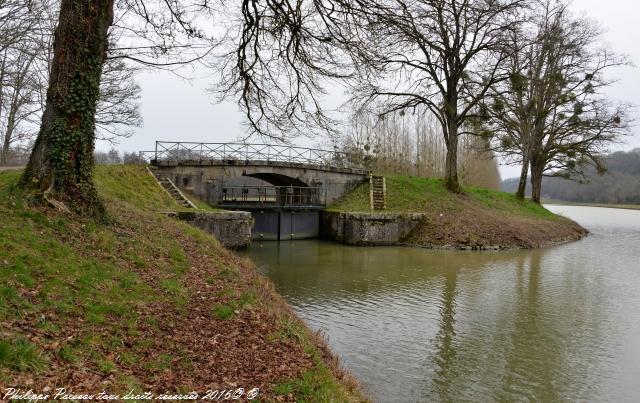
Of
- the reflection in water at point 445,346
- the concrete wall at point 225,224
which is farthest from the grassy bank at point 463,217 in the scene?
the reflection in water at point 445,346

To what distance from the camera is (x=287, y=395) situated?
470 cm

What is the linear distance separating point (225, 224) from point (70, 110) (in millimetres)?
10033

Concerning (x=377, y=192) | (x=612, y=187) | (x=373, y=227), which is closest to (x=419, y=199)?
(x=377, y=192)

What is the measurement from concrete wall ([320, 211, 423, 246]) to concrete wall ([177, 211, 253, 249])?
5.24 meters

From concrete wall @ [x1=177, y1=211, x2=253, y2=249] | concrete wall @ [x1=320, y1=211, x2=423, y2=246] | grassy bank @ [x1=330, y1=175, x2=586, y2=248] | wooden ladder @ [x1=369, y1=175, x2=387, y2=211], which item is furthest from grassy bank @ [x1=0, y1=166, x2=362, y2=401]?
wooden ladder @ [x1=369, y1=175, x2=387, y2=211]

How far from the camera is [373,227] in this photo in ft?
71.2

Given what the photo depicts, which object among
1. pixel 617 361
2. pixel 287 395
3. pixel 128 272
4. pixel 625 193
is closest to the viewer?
pixel 287 395

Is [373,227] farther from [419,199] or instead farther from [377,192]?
[419,199]

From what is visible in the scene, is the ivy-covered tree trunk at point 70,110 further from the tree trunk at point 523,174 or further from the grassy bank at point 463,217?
the tree trunk at point 523,174

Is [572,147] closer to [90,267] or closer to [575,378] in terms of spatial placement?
[575,378]

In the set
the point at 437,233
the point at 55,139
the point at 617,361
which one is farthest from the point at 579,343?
the point at 437,233

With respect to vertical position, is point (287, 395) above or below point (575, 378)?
above

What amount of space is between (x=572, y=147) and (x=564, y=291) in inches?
850

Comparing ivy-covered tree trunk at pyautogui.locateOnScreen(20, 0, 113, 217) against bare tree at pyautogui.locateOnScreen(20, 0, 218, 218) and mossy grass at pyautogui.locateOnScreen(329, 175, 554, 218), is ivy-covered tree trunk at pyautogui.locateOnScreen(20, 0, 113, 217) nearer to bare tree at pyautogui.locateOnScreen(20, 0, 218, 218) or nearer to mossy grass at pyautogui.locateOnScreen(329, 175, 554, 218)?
bare tree at pyautogui.locateOnScreen(20, 0, 218, 218)
